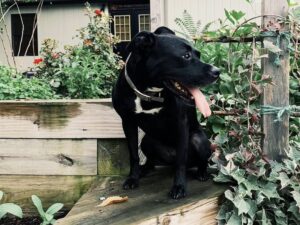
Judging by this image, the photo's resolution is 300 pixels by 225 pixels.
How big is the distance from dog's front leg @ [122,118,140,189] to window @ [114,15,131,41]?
582 inches

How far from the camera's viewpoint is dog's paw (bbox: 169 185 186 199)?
2617mm

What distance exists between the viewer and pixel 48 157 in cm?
337

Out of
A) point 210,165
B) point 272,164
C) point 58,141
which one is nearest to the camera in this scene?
point 272,164

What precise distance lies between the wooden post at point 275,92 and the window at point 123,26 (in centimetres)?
1492

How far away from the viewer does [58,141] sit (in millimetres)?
3350

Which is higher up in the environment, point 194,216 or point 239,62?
point 239,62

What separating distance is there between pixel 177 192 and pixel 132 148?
0.43m

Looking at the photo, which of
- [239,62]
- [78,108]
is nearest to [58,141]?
[78,108]

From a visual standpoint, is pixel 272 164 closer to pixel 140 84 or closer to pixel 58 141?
pixel 140 84

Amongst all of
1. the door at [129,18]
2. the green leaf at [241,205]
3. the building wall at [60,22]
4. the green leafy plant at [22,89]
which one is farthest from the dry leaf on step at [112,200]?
the door at [129,18]

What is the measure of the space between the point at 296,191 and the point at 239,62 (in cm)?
106

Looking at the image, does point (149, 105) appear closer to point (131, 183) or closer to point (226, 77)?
point (131, 183)

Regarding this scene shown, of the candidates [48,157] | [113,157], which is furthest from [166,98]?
[48,157]

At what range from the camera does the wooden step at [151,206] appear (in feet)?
7.79
